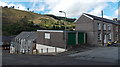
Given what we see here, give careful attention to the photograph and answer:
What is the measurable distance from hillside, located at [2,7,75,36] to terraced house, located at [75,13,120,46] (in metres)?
49.0

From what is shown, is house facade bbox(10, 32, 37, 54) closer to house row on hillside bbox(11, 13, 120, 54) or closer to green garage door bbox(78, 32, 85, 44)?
house row on hillside bbox(11, 13, 120, 54)

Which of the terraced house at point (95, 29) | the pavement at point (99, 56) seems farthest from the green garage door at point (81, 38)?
the pavement at point (99, 56)

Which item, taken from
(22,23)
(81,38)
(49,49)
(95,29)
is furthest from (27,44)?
(22,23)

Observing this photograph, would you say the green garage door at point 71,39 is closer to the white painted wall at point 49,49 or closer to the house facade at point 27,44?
the white painted wall at point 49,49

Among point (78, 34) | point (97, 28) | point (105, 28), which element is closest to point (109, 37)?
point (105, 28)

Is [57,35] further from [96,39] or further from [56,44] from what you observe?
[96,39]

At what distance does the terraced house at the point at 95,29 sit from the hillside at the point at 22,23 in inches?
1928

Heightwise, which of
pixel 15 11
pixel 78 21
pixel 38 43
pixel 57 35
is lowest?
pixel 38 43

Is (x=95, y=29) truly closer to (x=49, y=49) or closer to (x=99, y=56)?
(x=49, y=49)

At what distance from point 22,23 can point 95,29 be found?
8685 cm

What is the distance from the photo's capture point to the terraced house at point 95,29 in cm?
2853

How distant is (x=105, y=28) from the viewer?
3170 cm

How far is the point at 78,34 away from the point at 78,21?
6.40 metres

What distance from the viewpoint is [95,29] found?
1143 inches
